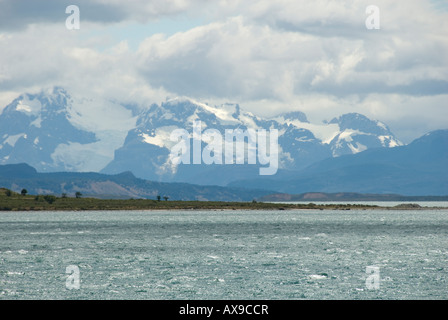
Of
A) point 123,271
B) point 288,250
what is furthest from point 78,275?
point 288,250

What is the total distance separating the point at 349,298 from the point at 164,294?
19767 millimetres

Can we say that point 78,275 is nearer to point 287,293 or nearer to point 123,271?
point 123,271

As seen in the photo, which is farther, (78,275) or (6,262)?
(6,262)

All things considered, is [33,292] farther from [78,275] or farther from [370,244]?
[370,244]

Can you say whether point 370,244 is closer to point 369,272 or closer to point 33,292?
point 369,272

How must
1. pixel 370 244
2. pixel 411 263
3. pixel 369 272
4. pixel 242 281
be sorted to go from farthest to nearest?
1. pixel 370 244
2. pixel 411 263
3. pixel 369 272
4. pixel 242 281

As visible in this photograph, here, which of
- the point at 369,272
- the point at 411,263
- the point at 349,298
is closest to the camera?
the point at 349,298

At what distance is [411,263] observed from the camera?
351 feet

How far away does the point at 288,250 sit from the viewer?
421ft

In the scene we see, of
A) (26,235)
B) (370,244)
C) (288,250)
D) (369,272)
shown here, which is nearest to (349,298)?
(369,272)
